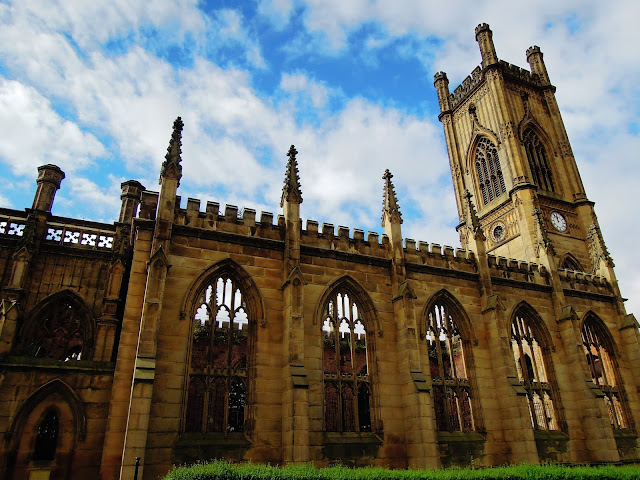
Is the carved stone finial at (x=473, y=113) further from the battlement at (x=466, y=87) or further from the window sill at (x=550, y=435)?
the window sill at (x=550, y=435)

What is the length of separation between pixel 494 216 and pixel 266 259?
2070 centimetres

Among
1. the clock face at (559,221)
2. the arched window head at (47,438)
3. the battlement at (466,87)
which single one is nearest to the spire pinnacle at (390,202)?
the arched window head at (47,438)

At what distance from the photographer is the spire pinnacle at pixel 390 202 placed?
19297mm

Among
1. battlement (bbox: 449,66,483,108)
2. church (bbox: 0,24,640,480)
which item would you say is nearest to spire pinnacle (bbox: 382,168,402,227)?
church (bbox: 0,24,640,480)

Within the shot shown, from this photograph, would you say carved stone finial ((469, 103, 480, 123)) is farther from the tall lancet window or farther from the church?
the tall lancet window

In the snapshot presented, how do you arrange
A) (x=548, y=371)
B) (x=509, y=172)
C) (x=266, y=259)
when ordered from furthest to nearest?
1. (x=509, y=172)
2. (x=548, y=371)
3. (x=266, y=259)

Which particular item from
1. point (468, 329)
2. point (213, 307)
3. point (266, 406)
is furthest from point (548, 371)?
point (213, 307)

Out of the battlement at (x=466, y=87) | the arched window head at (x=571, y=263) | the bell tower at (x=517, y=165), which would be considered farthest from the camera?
the battlement at (x=466, y=87)

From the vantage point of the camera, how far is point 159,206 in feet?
49.4

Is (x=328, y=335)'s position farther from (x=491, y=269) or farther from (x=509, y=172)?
(x=509, y=172)

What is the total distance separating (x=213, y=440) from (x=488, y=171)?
90.1 ft

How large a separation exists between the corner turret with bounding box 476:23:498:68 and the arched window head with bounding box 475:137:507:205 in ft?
19.7

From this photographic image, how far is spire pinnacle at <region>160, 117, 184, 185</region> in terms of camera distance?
15.6 m

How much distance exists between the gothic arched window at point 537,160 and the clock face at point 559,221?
93.4 inches
